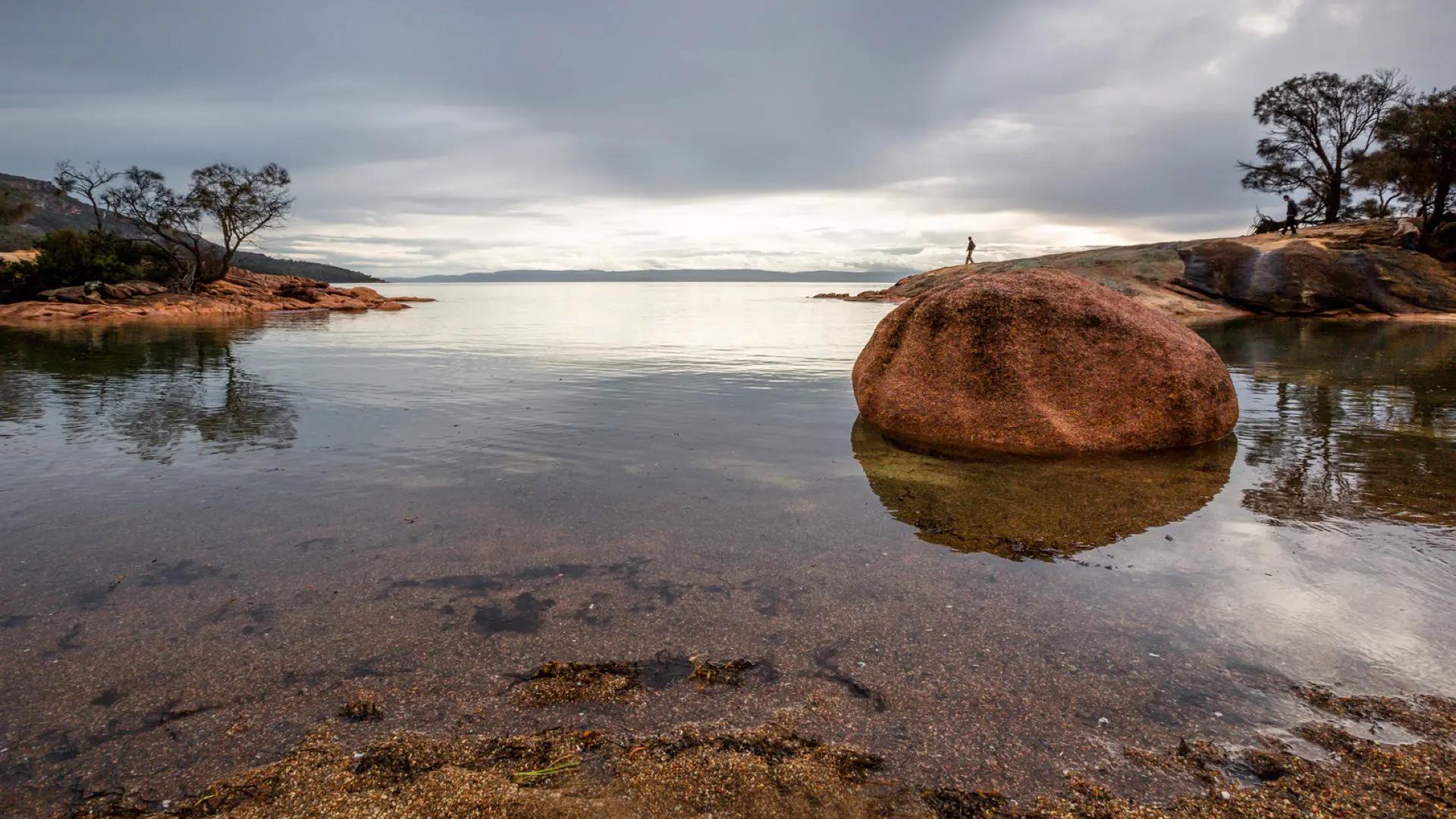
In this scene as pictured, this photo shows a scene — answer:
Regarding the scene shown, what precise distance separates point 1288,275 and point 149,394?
5058 cm

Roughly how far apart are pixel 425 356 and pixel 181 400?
29.3 ft

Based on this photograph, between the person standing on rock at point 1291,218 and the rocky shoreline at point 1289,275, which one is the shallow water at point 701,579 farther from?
the person standing on rock at point 1291,218

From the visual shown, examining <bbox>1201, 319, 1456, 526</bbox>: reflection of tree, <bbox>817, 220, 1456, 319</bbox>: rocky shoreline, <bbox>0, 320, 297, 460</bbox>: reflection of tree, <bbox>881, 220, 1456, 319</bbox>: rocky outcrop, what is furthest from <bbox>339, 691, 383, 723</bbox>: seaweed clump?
<bbox>881, 220, 1456, 319</bbox>: rocky outcrop

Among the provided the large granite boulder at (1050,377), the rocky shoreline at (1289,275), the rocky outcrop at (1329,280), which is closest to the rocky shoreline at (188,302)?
the large granite boulder at (1050,377)

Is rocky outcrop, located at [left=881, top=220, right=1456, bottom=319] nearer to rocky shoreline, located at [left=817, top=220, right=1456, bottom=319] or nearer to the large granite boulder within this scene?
rocky shoreline, located at [left=817, top=220, right=1456, bottom=319]

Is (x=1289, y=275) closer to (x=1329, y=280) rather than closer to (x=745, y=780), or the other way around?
(x=1329, y=280)

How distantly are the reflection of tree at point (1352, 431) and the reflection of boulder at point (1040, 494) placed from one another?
716 millimetres

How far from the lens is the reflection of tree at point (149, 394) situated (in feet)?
34.2

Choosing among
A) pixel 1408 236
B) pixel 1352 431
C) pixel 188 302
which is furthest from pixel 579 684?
pixel 1408 236

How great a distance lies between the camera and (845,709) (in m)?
3.72

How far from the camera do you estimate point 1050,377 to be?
394 inches

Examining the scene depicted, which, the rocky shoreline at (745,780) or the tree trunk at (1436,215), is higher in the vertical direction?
the tree trunk at (1436,215)

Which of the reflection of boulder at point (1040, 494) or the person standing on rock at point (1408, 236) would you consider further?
the person standing on rock at point (1408, 236)

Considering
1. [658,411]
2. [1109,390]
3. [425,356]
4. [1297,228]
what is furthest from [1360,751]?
[1297,228]
